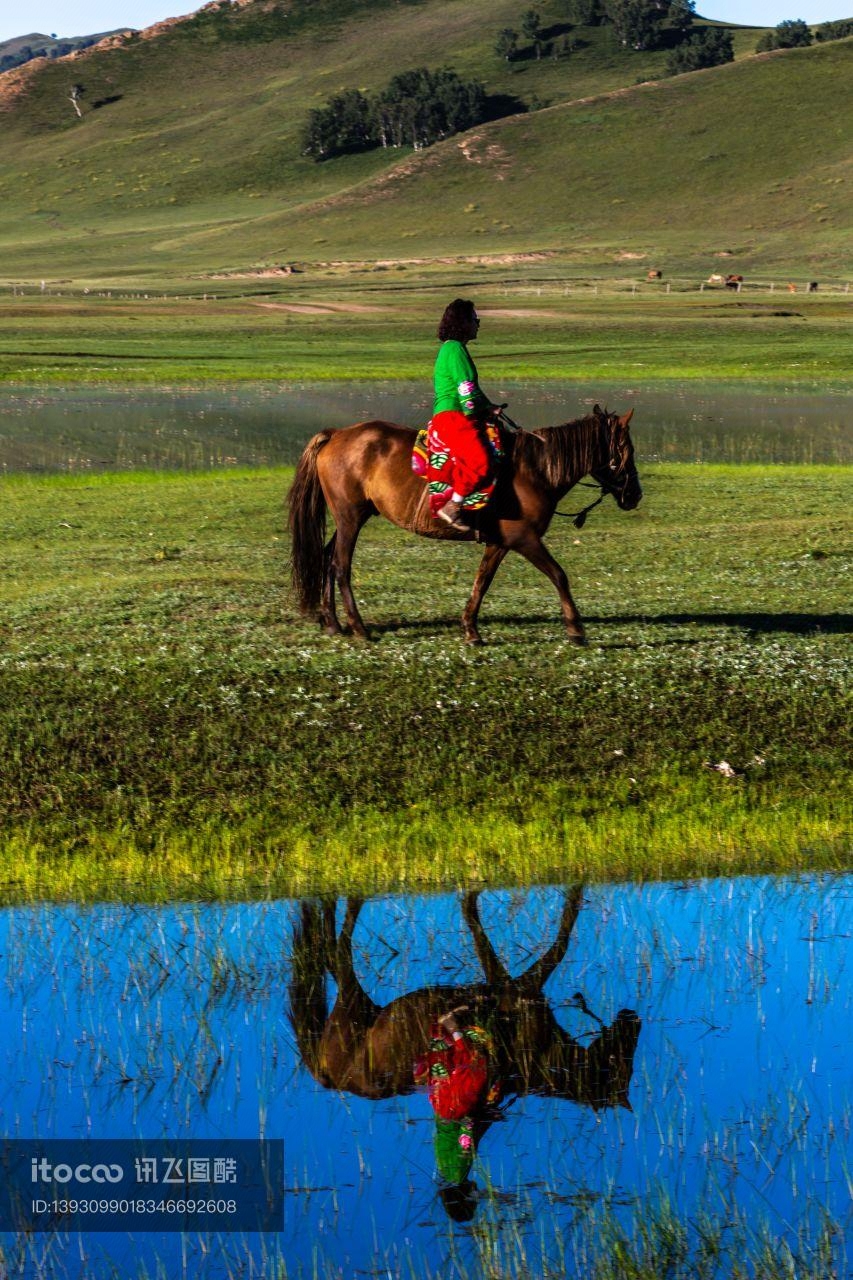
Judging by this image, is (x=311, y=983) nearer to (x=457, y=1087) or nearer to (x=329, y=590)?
(x=457, y=1087)

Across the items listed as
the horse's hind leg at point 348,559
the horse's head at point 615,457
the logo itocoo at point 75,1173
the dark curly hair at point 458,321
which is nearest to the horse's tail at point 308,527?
the horse's hind leg at point 348,559

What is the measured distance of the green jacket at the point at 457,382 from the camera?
14.3m

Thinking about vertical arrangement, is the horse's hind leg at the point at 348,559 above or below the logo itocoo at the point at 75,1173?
above

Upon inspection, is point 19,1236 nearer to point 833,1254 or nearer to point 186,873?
point 833,1254

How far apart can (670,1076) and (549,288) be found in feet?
384

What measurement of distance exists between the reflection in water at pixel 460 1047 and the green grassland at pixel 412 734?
234 cm

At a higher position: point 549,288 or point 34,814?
point 549,288

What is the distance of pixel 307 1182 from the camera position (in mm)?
6605

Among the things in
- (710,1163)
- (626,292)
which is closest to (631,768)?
(710,1163)

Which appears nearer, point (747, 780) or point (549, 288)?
point (747, 780)

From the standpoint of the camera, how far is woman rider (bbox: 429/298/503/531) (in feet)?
46.6

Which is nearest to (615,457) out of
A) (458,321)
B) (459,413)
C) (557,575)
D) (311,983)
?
(557,575)

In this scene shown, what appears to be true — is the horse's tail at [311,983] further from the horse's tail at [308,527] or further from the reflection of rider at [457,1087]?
the horse's tail at [308,527]

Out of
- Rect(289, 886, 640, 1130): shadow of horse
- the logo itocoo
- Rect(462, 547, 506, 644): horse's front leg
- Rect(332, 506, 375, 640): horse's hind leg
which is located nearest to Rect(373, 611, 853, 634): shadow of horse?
Rect(332, 506, 375, 640): horse's hind leg
